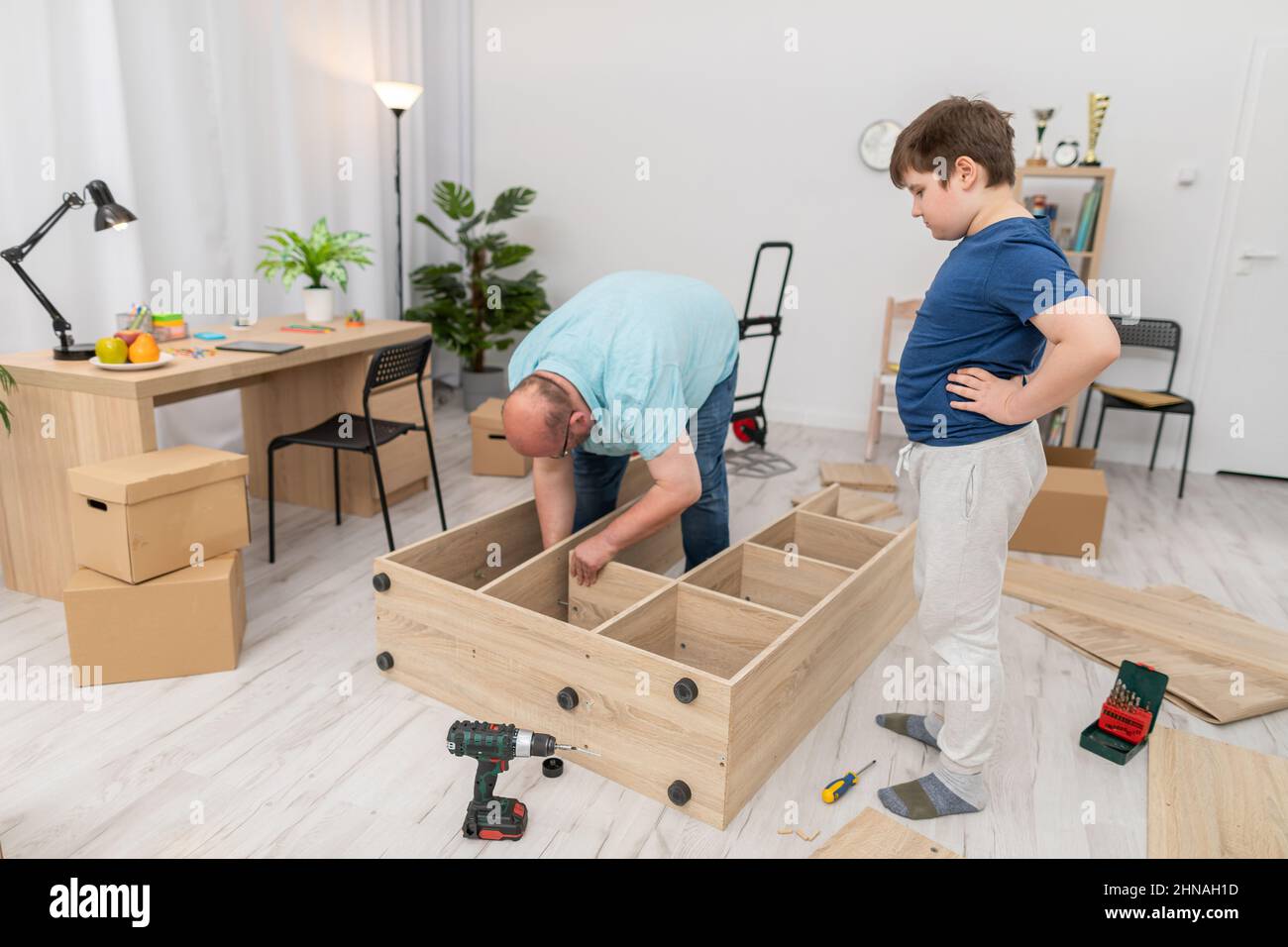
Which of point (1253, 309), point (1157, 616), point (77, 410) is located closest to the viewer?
point (77, 410)

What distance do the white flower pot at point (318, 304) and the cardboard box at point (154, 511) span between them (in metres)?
1.17

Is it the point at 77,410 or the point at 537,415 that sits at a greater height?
the point at 537,415

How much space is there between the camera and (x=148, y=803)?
1.65 m

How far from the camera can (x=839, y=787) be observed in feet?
5.67

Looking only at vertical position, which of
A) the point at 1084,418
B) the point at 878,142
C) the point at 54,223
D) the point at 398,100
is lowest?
the point at 1084,418

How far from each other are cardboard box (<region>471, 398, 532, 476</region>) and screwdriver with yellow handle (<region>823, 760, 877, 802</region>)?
224 cm

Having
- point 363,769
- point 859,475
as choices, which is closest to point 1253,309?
point 859,475

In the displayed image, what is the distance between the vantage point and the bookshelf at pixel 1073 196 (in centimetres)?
371

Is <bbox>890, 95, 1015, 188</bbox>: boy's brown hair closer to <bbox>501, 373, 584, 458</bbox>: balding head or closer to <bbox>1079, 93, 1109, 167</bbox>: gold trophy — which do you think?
<bbox>501, 373, 584, 458</bbox>: balding head

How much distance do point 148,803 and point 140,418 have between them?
3.23 ft

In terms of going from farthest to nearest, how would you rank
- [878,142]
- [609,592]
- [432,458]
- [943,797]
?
[878,142]
[432,458]
[609,592]
[943,797]

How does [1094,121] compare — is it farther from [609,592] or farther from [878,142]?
[609,592]

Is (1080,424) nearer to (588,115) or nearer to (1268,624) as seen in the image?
(1268,624)

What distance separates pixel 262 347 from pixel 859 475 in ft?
7.72
